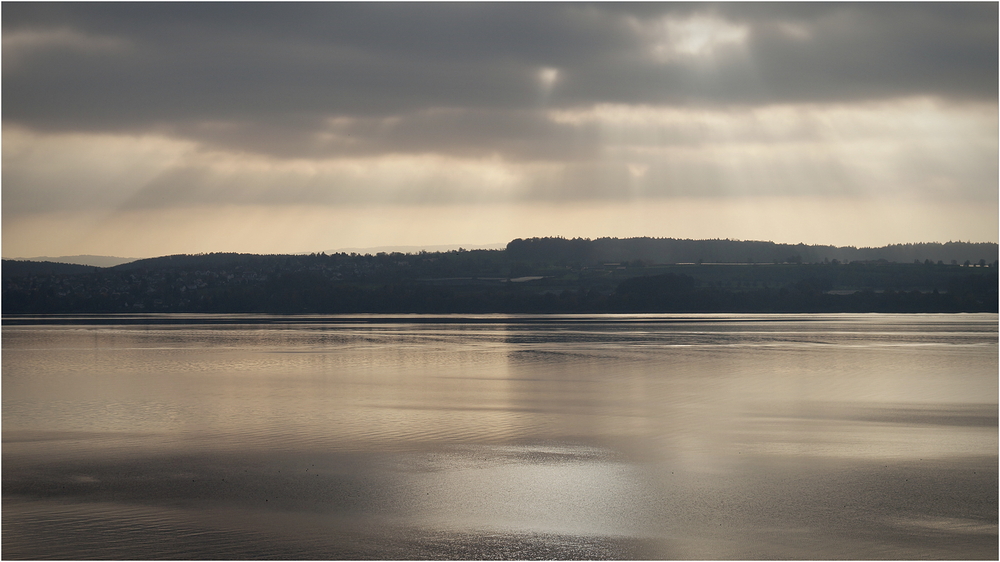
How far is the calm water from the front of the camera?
1025 cm

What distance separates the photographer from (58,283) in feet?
390

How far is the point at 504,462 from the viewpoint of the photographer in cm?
1407

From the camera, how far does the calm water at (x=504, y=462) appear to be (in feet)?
33.6

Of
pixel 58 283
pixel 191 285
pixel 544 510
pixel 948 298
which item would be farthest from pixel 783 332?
pixel 58 283

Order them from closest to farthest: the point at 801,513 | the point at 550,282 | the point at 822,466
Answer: the point at 801,513 → the point at 822,466 → the point at 550,282

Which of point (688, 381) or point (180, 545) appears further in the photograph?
point (688, 381)

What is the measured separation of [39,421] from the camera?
60.5ft

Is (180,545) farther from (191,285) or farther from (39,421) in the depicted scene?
(191,285)

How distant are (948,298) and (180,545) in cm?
9395

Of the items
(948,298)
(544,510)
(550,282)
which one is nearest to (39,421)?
(544,510)

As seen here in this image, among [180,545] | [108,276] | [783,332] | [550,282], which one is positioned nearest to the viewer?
[180,545]

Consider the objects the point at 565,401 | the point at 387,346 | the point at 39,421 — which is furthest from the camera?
the point at 387,346

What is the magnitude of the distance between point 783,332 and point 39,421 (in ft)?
135

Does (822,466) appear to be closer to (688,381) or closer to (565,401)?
(565,401)
